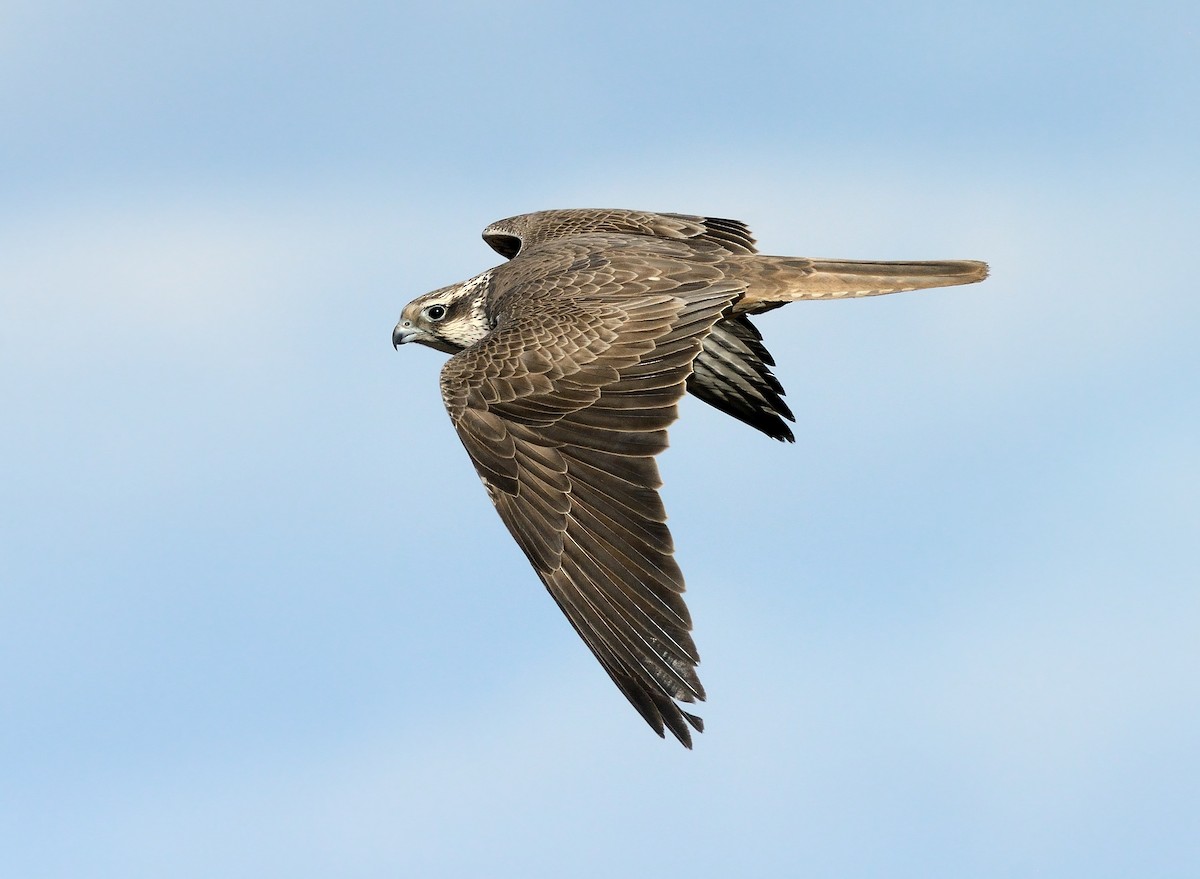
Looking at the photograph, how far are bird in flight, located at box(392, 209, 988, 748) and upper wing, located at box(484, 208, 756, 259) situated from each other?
25 mm

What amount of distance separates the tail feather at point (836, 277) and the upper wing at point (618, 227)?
1.07 meters

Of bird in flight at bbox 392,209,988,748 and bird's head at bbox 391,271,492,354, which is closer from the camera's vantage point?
bird in flight at bbox 392,209,988,748

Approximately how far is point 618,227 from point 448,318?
160 centimetres

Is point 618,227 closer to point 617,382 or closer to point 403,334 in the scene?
point 403,334

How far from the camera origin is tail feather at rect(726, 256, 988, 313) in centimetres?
1115

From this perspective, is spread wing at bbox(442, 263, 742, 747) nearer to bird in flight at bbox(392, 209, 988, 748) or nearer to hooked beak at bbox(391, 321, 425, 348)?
bird in flight at bbox(392, 209, 988, 748)

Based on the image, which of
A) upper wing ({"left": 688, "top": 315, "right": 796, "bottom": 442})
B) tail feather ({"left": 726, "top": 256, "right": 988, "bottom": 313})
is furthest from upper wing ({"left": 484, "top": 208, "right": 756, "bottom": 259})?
tail feather ({"left": 726, "top": 256, "right": 988, "bottom": 313})

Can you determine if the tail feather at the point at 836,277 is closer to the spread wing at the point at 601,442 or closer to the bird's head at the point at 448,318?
the spread wing at the point at 601,442

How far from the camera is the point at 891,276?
1118 centimetres

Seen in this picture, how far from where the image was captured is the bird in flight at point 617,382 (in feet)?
28.7

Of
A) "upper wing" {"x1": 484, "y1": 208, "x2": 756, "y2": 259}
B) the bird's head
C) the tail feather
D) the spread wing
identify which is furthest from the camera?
"upper wing" {"x1": 484, "y1": 208, "x2": 756, "y2": 259}

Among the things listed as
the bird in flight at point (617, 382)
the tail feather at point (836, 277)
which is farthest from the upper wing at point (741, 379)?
the tail feather at point (836, 277)

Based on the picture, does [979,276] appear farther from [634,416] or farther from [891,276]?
[634,416]

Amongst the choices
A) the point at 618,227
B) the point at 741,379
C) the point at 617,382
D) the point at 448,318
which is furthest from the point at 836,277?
the point at 448,318
